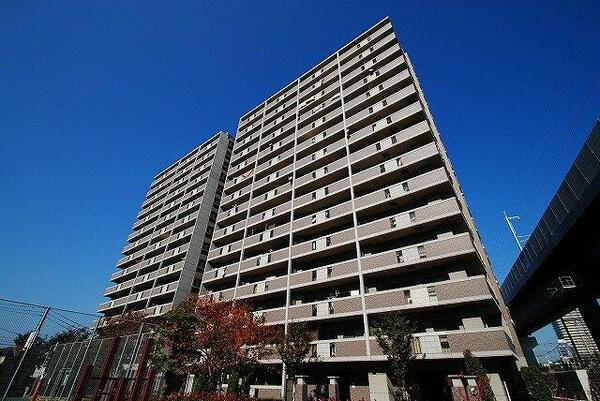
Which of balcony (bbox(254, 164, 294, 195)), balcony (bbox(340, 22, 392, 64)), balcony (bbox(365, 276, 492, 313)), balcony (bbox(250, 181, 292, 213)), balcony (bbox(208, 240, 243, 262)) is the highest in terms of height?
balcony (bbox(340, 22, 392, 64))

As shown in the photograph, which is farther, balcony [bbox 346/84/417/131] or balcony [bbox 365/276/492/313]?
balcony [bbox 346/84/417/131]

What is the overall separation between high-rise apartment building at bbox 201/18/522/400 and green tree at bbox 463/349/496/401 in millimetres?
608

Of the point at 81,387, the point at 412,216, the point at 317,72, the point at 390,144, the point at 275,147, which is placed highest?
the point at 317,72

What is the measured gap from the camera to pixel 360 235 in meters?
25.1

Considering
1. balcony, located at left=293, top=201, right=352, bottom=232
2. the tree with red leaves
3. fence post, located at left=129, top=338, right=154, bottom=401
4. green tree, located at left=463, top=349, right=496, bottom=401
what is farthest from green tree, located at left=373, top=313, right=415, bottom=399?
fence post, located at left=129, top=338, right=154, bottom=401

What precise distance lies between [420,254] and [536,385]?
30.9ft

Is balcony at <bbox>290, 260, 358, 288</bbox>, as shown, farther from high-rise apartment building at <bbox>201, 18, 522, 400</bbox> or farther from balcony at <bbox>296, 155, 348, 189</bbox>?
balcony at <bbox>296, 155, 348, 189</bbox>

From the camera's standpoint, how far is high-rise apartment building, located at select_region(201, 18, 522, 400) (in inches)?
778

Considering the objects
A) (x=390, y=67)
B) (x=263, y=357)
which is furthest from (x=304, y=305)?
(x=390, y=67)

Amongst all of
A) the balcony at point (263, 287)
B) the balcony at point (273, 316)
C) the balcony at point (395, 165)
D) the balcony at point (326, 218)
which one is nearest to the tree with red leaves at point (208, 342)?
the balcony at point (273, 316)

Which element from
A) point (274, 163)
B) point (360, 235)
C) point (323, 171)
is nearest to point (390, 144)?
point (323, 171)

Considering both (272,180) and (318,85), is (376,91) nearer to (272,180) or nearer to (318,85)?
(318,85)

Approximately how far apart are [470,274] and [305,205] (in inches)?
651

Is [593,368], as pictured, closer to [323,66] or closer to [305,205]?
[305,205]
